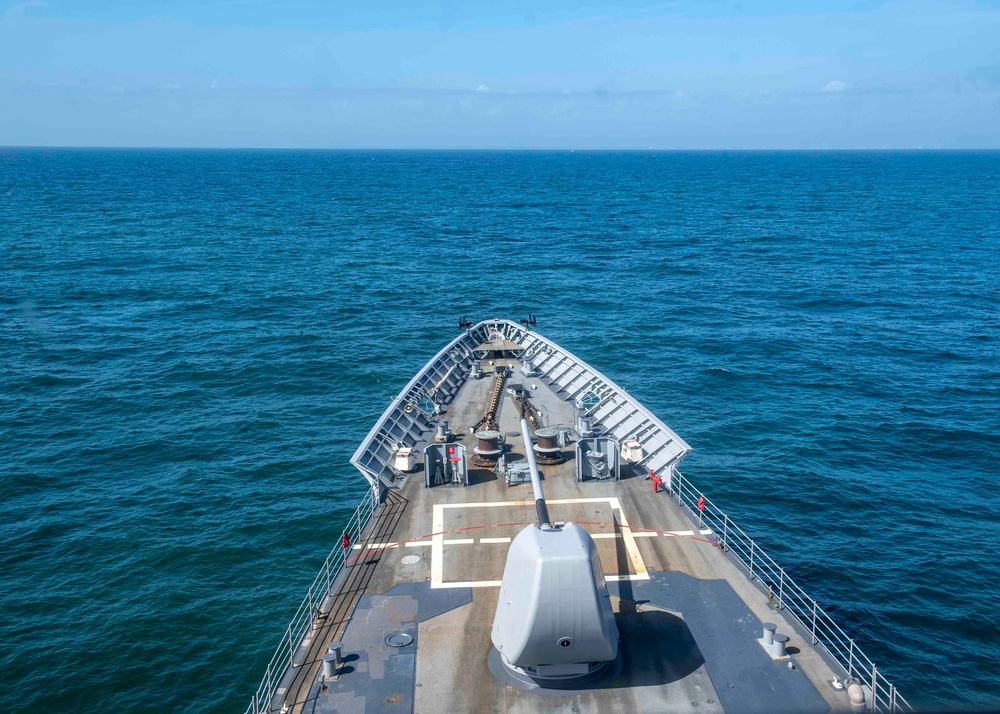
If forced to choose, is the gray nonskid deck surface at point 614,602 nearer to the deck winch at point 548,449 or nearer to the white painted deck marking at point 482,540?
the white painted deck marking at point 482,540

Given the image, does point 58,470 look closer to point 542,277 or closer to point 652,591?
point 652,591

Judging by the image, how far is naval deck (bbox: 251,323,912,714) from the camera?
2138 centimetres

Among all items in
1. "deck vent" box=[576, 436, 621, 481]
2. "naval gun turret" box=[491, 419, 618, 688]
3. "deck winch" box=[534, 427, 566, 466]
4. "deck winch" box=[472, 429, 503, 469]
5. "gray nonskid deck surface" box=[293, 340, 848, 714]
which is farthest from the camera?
"deck winch" box=[534, 427, 566, 466]

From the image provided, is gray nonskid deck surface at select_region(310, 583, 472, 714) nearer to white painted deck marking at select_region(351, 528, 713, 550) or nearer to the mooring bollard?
white painted deck marking at select_region(351, 528, 713, 550)

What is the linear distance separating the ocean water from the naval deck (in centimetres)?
689

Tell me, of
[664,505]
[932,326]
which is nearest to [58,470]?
[664,505]

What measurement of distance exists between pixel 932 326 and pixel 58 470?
80.6 meters

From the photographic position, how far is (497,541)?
29.7 metres

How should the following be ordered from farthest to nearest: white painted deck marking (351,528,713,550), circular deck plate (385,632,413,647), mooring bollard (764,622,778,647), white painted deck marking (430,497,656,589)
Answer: white painted deck marking (351,528,713,550) → white painted deck marking (430,497,656,589) → circular deck plate (385,632,413,647) → mooring bollard (764,622,778,647)

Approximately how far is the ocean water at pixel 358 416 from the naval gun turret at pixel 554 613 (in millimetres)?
9271

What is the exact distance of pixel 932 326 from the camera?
268ft

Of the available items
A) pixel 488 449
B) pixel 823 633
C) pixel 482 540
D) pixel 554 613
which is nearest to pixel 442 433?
pixel 488 449

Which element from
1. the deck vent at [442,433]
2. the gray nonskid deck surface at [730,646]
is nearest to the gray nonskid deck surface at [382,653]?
the gray nonskid deck surface at [730,646]

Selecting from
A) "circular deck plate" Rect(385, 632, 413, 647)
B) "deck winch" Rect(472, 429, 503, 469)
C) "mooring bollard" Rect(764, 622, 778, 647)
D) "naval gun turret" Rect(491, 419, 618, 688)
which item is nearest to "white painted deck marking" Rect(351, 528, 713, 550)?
"circular deck plate" Rect(385, 632, 413, 647)
